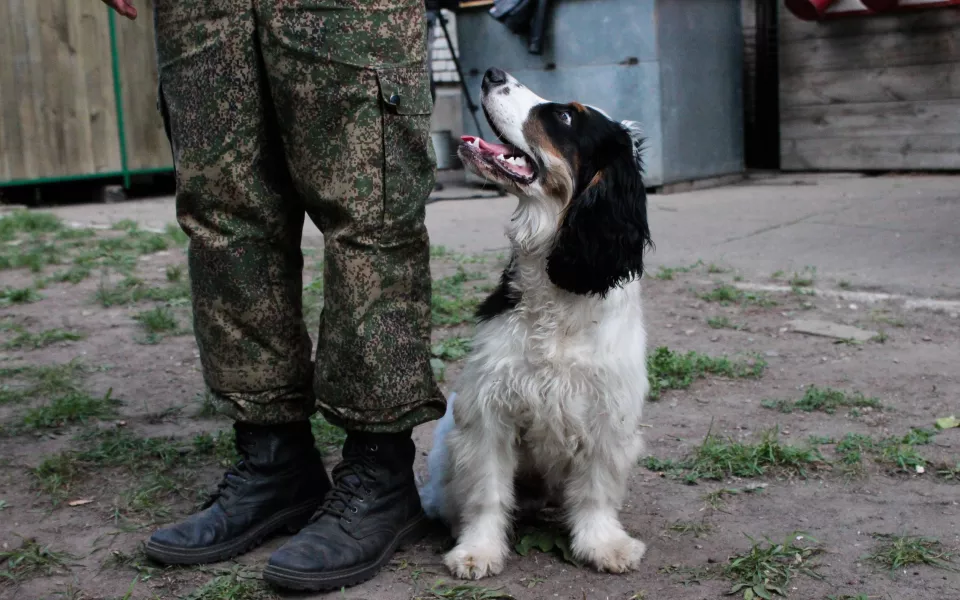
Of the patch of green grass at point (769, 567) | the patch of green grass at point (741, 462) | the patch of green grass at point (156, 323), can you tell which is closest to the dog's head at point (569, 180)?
the patch of green grass at point (769, 567)

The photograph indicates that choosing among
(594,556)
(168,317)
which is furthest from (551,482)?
(168,317)

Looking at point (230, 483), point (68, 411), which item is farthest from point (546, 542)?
point (68, 411)

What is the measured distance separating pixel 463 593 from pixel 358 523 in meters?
0.36

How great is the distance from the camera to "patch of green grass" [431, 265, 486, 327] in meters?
5.29

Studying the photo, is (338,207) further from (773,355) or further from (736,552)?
(773,355)

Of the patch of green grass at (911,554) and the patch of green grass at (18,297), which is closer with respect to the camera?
the patch of green grass at (911,554)

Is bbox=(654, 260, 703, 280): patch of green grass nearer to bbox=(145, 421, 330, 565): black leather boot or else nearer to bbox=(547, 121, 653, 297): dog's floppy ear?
bbox=(547, 121, 653, 297): dog's floppy ear

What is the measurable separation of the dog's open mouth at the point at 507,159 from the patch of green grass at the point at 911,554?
54.3 inches

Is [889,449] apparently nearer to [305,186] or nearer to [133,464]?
[305,186]

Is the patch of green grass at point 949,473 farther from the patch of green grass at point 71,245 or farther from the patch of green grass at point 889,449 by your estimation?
the patch of green grass at point 71,245

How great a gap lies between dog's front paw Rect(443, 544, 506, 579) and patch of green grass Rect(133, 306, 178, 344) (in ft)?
9.23

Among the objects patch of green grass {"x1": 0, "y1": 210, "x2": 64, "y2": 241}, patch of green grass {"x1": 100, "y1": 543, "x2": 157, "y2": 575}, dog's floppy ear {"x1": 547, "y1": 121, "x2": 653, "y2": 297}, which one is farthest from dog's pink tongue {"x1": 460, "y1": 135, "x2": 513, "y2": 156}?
patch of green grass {"x1": 0, "y1": 210, "x2": 64, "y2": 241}

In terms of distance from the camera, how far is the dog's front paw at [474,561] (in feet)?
8.86

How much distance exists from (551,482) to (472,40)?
822cm
